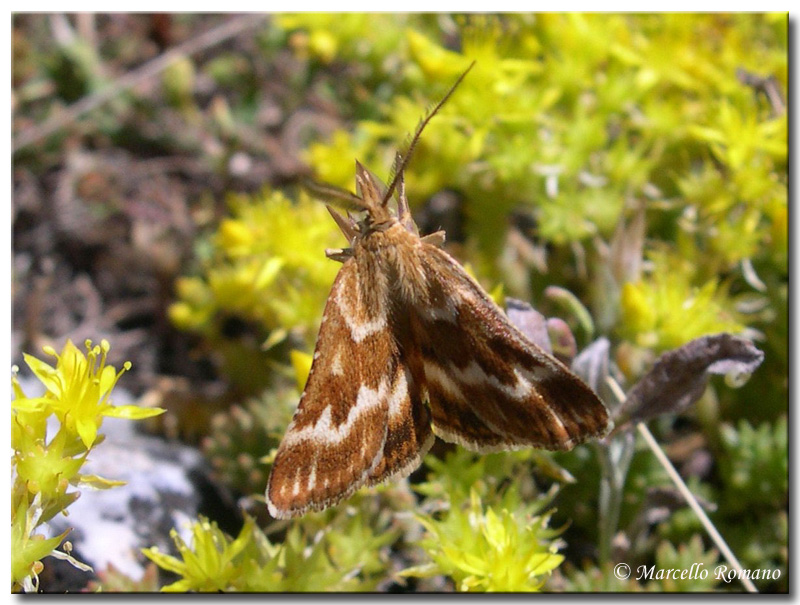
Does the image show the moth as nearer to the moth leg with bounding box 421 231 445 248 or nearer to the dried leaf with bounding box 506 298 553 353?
the moth leg with bounding box 421 231 445 248

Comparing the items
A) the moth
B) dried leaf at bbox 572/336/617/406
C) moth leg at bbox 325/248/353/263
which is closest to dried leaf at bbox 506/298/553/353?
dried leaf at bbox 572/336/617/406

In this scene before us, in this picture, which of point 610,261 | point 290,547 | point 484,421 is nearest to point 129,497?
point 290,547

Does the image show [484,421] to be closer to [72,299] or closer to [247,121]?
[72,299]

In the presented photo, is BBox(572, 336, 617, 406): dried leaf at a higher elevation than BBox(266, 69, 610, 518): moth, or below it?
below

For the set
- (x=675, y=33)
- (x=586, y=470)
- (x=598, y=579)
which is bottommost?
(x=598, y=579)

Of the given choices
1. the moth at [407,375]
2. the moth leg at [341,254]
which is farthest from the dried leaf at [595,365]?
the moth leg at [341,254]

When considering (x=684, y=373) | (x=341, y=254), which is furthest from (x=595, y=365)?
(x=341, y=254)

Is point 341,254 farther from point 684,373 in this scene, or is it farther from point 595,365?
point 684,373
